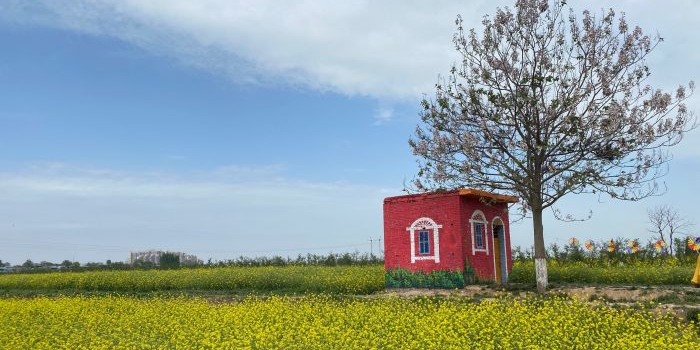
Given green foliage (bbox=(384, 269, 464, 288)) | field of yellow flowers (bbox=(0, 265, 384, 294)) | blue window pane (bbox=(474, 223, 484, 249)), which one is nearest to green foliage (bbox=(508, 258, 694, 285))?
blue window pane (bbox=(474, 223, 484, 249))

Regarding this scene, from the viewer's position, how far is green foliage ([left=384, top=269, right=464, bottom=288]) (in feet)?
64.0

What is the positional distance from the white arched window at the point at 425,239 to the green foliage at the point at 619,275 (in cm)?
429

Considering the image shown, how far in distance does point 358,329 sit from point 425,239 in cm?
945

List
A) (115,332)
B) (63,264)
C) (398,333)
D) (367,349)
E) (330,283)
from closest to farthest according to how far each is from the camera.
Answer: (367,349) → (398,333) → (115,332) → (330,283) → (63,264)

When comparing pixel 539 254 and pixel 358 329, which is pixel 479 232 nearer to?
pixel 539 254

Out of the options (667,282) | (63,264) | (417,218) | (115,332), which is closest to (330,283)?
(417,218)

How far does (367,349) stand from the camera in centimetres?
908

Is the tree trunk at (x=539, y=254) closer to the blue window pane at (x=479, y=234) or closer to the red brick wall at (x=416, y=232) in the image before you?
the red brick wall at (x=416, y=232)

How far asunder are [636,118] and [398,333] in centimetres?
1185

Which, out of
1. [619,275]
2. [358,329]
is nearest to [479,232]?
[619,275]

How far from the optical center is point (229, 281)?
83.4 ft

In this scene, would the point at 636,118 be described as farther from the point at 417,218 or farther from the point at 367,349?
the point at 367,349

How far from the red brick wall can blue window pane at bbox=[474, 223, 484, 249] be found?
4.97 ft

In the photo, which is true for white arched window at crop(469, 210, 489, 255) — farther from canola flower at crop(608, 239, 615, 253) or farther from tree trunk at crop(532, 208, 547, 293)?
canola flower at crop(608, 239, 615, 253)
